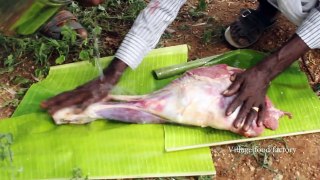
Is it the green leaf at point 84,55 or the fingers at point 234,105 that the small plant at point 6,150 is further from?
the fingers at point 234,105

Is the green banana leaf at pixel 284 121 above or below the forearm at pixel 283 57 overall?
below

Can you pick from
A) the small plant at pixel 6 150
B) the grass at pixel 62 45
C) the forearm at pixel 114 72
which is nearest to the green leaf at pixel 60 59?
the grass at pixel 62 45

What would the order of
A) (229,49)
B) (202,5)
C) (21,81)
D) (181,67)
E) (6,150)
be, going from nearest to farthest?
(6,150), (181,67), (21,81), (229,49), (202,5)

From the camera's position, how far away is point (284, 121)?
7.91 ft

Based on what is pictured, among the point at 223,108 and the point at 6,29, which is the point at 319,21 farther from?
the point at 6,29

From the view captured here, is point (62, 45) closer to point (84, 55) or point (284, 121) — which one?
point (84, 55)

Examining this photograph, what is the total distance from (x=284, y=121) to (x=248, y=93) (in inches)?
11.3

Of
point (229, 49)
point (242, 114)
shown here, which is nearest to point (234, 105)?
point (242, 114)

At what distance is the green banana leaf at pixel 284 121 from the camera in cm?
234

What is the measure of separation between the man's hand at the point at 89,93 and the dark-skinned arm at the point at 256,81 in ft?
1.74

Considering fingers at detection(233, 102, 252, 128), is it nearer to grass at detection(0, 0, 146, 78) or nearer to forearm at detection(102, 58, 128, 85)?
forearm at detection(102, 58, 128, 85)

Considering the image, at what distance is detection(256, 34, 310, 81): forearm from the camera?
2246 mm

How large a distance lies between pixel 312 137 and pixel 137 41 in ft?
3.18

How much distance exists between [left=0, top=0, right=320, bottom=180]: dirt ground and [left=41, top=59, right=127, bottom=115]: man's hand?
38 centimetres
